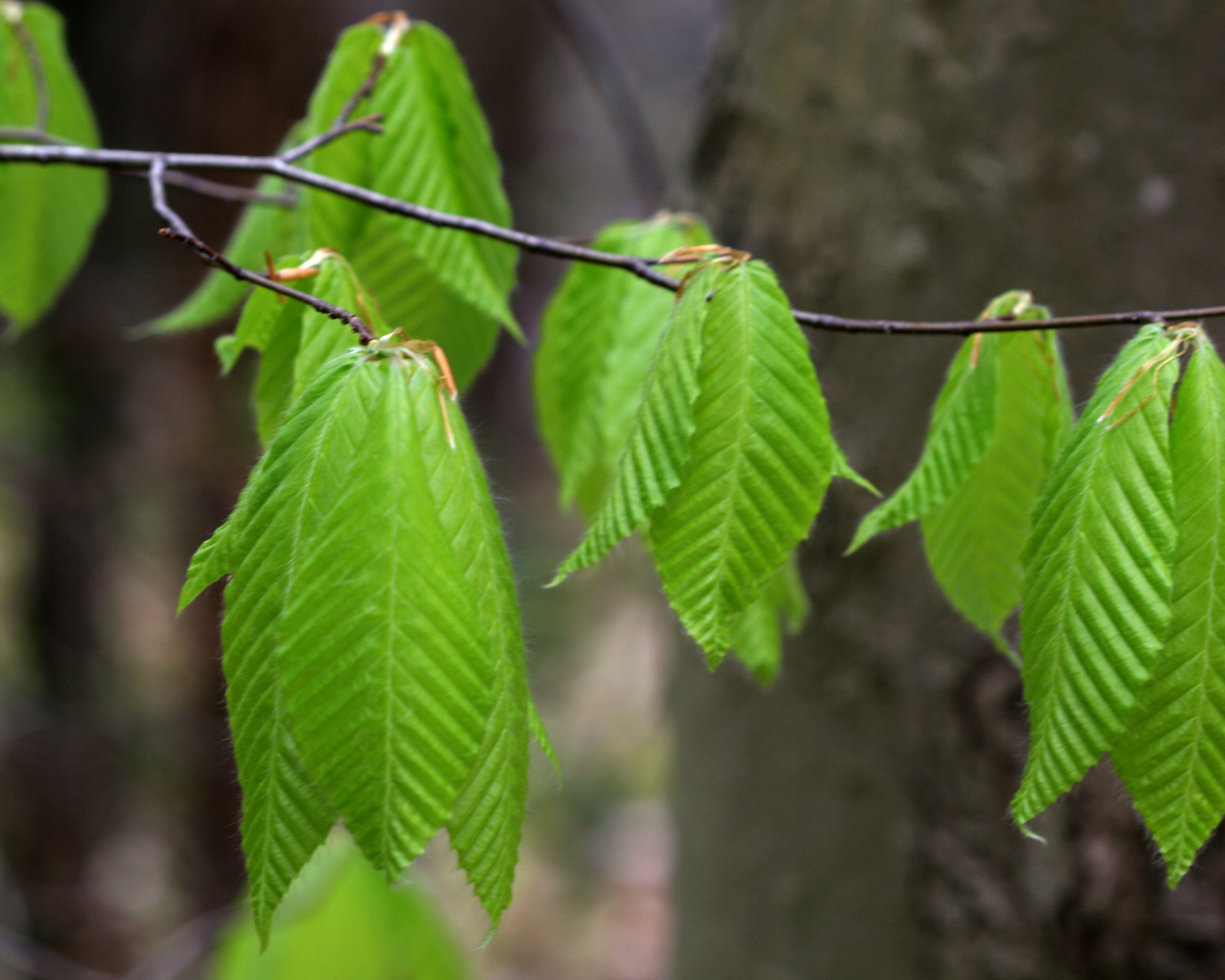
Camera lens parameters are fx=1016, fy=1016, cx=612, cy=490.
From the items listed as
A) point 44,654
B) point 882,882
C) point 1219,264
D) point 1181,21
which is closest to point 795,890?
point 882,882

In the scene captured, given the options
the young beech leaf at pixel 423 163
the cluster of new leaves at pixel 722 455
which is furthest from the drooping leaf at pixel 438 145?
the cluster of new leaves at pixel 722 455

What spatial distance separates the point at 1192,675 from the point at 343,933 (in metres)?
1.00

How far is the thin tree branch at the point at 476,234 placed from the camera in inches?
18.5

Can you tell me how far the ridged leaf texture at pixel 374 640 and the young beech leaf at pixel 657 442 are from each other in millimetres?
53

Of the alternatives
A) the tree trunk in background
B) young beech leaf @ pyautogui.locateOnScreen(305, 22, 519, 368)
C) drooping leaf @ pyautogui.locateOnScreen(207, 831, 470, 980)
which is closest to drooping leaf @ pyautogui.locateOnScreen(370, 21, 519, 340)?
young beech leaf @ pyautogui.locateOnScreen(305, 22, 519, 368)

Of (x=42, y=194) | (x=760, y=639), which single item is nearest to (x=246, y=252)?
(x=42, y=194)

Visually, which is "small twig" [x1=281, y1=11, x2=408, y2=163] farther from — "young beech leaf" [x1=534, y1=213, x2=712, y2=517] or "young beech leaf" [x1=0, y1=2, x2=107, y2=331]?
"young beech leaf" [x1=0, y1=2, x2=107, y2=331]

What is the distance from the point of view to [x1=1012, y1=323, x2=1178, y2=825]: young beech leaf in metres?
0.40

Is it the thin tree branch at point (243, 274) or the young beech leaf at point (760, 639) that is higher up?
the thin tree branch at point (243, 274)

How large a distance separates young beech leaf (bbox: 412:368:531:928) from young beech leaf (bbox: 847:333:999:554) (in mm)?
214

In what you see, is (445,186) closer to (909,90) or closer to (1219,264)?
(909,90)

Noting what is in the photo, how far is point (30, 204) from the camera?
2.94 ft

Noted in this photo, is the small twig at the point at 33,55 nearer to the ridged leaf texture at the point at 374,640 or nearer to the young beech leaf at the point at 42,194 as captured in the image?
the young beech leaf at the point at 42,194

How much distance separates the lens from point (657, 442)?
0.45 metres
